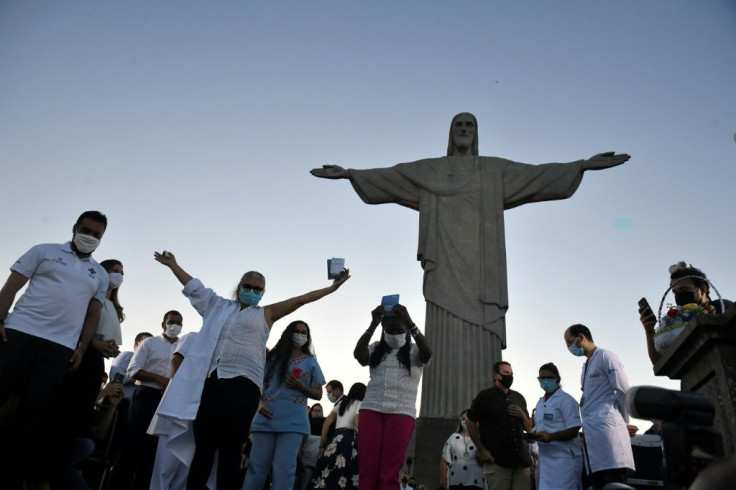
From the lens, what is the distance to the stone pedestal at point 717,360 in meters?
2.63

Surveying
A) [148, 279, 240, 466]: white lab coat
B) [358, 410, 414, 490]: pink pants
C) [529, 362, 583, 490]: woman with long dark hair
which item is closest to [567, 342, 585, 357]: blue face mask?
[529, 362, 583, 490]: woman with long dark hair

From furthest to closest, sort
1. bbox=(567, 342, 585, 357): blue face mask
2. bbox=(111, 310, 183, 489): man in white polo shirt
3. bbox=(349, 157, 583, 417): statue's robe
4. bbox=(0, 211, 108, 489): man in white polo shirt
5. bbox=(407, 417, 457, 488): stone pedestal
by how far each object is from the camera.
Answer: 1. bbox=(349, 157, 583, 417): statue's robe
2. bbox=(407, 417, 457, 488): stone pedestal
3. bbox=(567, 342, 585, 357): blue face mask
4. bbox=(111, 310, 183, 489): man in white polo shirt
5. bbox=(0, 211, 108, 489): man in white polo shirt

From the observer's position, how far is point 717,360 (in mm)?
2738

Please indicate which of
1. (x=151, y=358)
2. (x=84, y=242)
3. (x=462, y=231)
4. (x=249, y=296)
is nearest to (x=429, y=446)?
(x=462, y=231)

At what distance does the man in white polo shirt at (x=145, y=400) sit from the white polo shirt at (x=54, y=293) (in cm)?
127

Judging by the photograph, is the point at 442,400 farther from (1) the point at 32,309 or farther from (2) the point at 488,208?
(1) the point at 32,309

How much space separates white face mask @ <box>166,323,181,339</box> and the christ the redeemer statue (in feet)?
11.6

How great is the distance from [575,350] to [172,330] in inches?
152

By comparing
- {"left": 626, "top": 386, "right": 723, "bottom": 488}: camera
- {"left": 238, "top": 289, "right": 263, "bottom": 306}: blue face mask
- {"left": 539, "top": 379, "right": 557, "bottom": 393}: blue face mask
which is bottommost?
{"left": 626, "top": 386, "right": 723, "bottom": 488}: camera

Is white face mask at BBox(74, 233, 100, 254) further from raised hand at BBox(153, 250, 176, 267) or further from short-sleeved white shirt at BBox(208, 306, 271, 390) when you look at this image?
short-sleeved white shirt at BBox(208, 306, 271, 390)

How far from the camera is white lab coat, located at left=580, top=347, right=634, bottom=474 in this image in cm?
474

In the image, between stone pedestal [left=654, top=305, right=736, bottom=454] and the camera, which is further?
stone pedestal [left=654, top=305, right=736, bottom=454]

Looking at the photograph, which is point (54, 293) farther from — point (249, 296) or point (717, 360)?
point (717, 360)

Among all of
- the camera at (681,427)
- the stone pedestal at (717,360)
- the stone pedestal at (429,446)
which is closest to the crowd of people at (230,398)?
the stone pedestal at (717,360)
